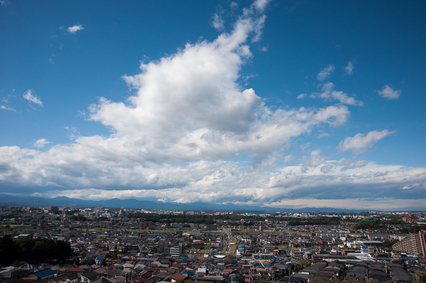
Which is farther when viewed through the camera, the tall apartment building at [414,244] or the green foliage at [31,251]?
the tall apartment building at [414,244]

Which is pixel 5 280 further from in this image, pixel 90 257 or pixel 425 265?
pixel 425 265

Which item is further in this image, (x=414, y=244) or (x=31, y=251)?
(x=414, y=244)

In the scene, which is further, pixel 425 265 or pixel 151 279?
pixel 425 265

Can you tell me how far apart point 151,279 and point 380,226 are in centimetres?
4879

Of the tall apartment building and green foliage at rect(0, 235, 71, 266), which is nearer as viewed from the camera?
green foliage at rect(0, 235, 71, 266)

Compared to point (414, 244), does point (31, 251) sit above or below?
above

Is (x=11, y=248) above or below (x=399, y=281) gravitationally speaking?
above

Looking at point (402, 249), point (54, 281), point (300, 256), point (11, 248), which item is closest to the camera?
point (54, 281)

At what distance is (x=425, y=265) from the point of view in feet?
58.6

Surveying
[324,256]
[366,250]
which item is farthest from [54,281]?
[366,250]

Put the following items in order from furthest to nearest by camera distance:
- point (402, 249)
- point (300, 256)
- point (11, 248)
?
point (402, 249) < point (300, 256) < point (11, 248)

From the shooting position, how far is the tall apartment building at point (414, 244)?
23250 mm

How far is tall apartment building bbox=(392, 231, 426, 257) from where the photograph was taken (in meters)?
23.2

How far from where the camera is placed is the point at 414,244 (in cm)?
2409
